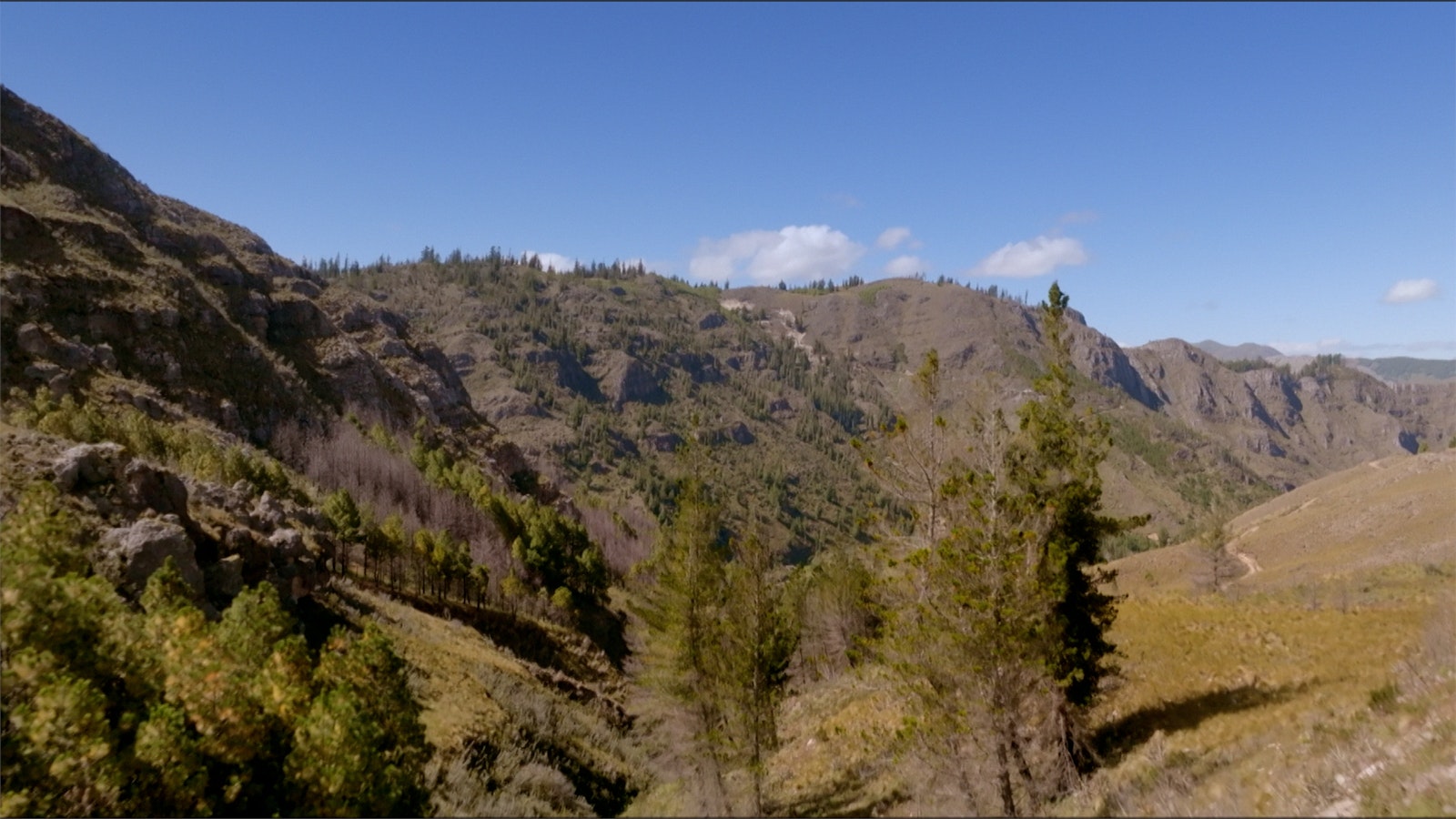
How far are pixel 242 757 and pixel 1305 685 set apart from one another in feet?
78.9

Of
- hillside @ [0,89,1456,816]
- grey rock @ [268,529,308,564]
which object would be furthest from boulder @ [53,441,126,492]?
grey rock @ [268,529,308,564]

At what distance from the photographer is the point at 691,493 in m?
23.2

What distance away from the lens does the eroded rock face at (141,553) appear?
22.0m

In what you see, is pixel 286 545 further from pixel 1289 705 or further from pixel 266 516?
pixel 1289 705

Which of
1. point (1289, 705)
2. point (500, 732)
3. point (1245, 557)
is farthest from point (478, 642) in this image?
point (1245, 557)

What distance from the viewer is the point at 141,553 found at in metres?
22.5

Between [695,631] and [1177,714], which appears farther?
[695,631]

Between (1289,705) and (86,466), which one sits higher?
(86,466)

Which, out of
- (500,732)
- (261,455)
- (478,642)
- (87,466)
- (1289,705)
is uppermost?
(261,455)

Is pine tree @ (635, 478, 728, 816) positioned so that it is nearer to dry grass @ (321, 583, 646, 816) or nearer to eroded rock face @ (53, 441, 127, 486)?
dry grass @ (321, 583, 646, 816)

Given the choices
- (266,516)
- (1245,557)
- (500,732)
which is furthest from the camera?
(1245,557)

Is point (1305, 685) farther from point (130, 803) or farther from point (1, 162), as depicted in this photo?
point (1, 162)

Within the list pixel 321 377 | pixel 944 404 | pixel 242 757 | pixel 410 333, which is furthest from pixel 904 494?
pixel 410 333

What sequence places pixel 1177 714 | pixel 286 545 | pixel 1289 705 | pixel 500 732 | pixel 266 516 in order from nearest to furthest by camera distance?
1. pixel 1289 705
2. pixel 1177 714
3. pixel 500 732
4. pixel 286 545
5. pixel 266 516
